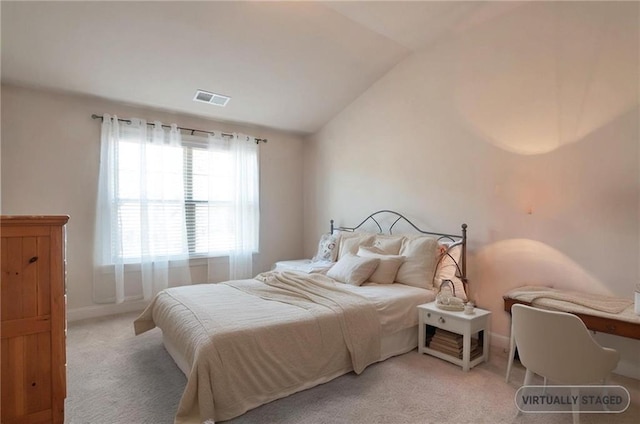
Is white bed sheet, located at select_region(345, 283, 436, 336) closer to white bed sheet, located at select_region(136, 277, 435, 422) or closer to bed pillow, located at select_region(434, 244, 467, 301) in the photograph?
white bed sheet, located at select_region(136, 277, 435, 422)

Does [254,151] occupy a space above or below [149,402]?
above

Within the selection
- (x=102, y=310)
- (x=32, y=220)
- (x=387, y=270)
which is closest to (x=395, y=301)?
(x=387, y=270)

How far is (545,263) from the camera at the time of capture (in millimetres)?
2920

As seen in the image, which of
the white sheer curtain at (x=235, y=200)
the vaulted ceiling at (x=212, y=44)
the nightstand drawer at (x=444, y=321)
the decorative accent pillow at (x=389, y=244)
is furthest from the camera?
the white sheer curtain at (x=235, y=200)

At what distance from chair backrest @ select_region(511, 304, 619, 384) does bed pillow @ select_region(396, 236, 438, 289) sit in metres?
1.29

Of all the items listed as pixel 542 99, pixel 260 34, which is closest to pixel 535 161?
pixel 542 99

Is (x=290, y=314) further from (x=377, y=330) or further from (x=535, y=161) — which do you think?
(x=535, y=161)

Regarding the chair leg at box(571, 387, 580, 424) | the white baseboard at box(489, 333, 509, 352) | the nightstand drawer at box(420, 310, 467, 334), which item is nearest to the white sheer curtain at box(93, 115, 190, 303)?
the nightstand drawer at box(420, 310, 467, 334)

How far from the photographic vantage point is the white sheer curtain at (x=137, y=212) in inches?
153

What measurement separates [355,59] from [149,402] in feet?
12.2

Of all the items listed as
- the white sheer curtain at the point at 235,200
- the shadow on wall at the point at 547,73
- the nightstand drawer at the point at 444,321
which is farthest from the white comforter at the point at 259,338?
the shadow on wall at the point at 547,73

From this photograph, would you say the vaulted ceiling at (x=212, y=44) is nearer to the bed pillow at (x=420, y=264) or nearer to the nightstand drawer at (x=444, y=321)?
the bed pillow at (x=420, y=264)

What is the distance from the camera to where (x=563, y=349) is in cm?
184

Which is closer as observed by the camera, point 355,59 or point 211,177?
point 355,59
